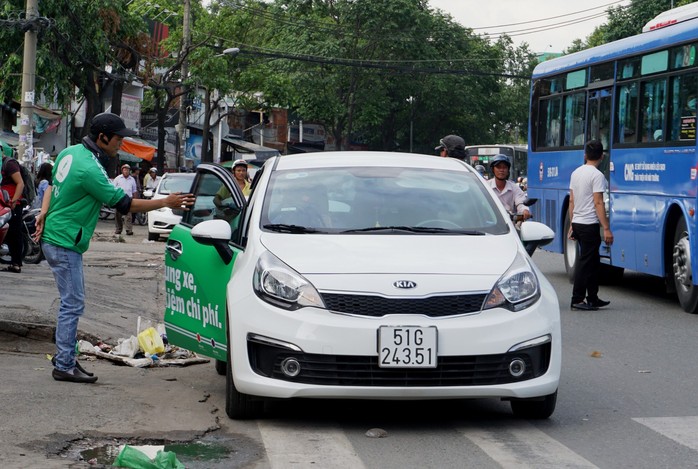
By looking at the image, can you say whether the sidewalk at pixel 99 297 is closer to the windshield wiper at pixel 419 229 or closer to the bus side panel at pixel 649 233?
the windshield wiper at pixel 419 229

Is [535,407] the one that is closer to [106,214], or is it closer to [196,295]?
[196,295]

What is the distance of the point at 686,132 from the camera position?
13.7 meters

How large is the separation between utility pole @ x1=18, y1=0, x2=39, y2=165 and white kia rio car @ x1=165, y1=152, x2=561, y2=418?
1813cm

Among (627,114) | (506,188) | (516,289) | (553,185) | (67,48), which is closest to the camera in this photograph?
(516,289)

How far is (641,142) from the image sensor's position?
15.1 meters

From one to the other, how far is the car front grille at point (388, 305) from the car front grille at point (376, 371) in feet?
0.80

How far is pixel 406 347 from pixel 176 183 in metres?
25.2

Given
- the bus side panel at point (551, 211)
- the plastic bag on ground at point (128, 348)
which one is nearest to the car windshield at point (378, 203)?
the plastic bag on ground at point (128, 348)

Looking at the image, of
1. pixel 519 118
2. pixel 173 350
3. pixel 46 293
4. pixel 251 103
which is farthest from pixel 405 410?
pixel 519 118

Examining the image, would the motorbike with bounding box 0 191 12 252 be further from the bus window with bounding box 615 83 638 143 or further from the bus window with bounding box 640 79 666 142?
the bus window with bounding box 640 79 666 142

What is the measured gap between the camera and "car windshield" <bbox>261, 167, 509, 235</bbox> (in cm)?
764

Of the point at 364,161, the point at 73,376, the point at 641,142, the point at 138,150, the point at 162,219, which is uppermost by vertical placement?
the point at 641,142

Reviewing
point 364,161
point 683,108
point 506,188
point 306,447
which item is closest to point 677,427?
point 306,447

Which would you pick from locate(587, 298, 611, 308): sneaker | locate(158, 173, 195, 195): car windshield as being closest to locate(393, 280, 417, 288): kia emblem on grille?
locate(587, 298, 611, 308): sneaker
